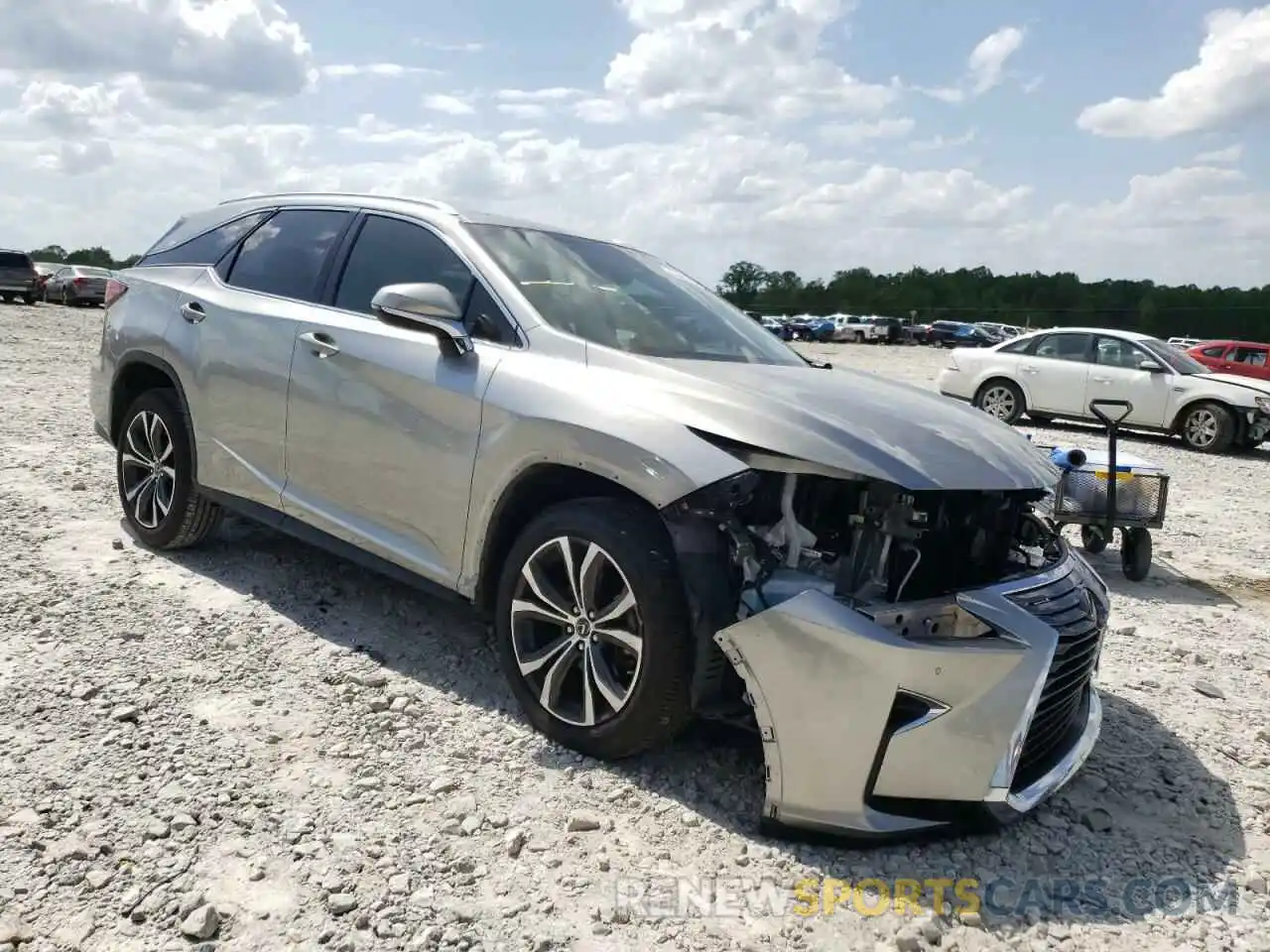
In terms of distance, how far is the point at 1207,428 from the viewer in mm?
12719

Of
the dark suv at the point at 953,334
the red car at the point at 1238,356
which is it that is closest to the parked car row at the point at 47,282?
the red car at the point at 1238,356

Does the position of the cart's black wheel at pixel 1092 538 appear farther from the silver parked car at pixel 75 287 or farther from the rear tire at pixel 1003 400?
the silver parked car at pixel 75 287

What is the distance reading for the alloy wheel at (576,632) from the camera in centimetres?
301

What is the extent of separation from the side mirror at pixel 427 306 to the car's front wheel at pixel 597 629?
78 cm

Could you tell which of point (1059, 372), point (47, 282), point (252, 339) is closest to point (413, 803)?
point (252, 339)

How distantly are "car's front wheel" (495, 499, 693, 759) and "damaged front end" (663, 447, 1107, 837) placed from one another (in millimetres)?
87

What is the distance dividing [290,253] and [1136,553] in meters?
4.92

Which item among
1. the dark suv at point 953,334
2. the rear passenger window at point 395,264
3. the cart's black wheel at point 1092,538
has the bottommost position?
the cart's black wheel at point 1092,538

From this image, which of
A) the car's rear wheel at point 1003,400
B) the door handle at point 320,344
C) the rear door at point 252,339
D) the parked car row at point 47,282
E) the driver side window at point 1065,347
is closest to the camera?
the door handle at point 320,344

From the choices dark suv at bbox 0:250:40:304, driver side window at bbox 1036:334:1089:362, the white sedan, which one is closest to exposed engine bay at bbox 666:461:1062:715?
the white sedan

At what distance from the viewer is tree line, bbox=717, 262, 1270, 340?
5391 centimetres

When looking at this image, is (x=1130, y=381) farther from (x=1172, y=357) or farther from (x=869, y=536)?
(x=869, y=536)

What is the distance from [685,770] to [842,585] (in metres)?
Answer: 0.85

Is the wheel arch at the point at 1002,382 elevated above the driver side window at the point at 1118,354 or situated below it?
below
